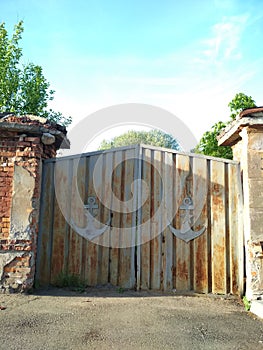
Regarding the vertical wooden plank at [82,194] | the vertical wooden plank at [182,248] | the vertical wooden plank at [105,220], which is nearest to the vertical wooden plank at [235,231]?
the vertical wooden plank at [182,248]

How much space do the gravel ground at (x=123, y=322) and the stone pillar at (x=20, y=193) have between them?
390mm

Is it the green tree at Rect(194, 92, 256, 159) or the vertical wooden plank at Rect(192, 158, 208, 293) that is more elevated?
the green tree at Rect(194, 92, 256, 159)

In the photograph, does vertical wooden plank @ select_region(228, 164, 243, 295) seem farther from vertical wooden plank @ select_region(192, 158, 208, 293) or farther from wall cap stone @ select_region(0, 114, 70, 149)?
wall cap stone @ select_region(0, 114, 70, 149)

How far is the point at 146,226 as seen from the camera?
486cm

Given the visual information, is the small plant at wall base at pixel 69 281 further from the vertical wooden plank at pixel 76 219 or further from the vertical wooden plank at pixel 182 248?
the vertical wooden plank at pixel 182 248

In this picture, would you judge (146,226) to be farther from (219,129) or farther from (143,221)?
(219,129)

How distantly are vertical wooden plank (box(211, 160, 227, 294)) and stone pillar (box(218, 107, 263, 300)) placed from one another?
0.32 meters

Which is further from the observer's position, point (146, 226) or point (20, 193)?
point (146, 226)

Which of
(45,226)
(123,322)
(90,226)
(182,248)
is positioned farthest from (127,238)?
(123,322)

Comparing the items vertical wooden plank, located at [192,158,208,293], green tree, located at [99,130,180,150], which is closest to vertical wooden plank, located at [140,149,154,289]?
vertical wooden plank, located at [192,158,208,293]

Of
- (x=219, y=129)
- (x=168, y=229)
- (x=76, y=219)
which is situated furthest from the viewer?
(x=219, y=129)

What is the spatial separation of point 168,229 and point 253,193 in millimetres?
1332

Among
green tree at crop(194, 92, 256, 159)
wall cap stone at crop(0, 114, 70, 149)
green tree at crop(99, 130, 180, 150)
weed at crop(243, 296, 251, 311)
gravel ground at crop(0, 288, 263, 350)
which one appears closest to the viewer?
gravel ground at crop(0, 288, 263, 350)

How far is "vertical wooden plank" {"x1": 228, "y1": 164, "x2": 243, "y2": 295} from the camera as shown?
469cm
